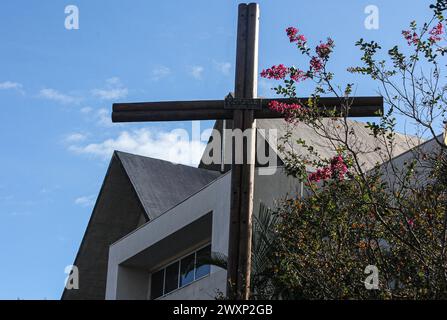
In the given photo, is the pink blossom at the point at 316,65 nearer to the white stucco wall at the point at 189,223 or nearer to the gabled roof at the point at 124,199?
the white stucco wall at the point at 189,223

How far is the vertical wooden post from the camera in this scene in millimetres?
10047

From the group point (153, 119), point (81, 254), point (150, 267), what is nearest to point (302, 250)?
point (153, 119)

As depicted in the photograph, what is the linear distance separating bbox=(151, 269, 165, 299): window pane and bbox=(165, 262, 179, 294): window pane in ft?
1.24

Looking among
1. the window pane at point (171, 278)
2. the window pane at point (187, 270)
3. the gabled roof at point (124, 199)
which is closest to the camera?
the window pane at point (187, 270)

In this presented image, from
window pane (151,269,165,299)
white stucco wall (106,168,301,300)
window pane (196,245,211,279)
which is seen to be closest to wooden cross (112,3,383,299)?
white stucco wall (106,168,301,300)

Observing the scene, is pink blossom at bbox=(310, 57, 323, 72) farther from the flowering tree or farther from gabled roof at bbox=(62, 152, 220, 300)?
gabled roof at bbox=(62, 152, 220, 300)

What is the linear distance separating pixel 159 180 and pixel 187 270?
12.0 feet

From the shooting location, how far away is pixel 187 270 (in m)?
22.0

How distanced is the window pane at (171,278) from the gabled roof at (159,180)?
1433 millimetres

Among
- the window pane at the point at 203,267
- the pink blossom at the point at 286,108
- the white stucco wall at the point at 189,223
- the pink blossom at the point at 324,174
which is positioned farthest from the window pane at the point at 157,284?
the pink blossom at the point at 324,174

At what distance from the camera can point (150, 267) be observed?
24047 mm

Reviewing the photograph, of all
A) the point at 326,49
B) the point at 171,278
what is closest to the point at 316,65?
the point at 326,49

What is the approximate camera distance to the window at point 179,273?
21.3m

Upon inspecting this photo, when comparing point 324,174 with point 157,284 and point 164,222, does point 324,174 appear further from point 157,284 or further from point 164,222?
point 157,284
